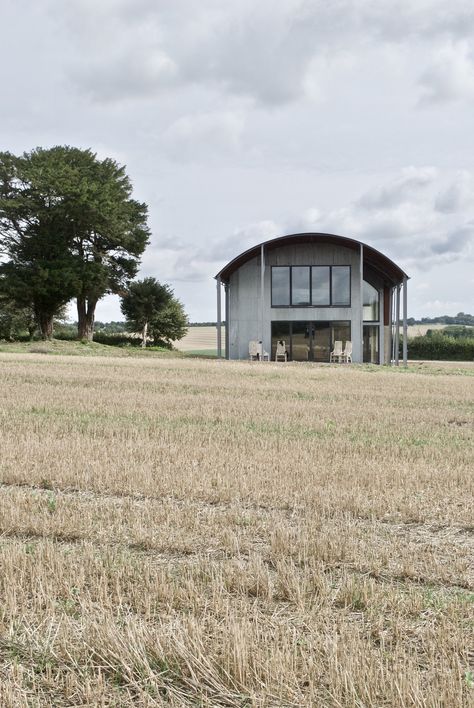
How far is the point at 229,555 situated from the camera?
182 inches

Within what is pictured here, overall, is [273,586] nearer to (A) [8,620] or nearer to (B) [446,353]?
(A) [8,620]

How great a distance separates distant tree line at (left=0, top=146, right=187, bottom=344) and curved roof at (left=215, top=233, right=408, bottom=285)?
12.7 m

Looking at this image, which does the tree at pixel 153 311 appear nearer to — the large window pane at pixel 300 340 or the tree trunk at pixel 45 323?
the tree trunk at pixel 45 323

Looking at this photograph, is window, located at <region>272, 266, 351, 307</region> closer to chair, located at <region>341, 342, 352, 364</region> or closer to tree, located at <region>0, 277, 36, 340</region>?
chair, located at <region>341, 342, 352, 364</region>

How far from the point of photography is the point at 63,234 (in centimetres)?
4422

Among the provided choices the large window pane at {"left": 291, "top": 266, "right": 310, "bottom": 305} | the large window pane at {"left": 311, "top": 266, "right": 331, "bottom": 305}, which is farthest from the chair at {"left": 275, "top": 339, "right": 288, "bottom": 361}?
the large window pane at {"left": 311, "top": 266, "right": 331, "bottom": 305}

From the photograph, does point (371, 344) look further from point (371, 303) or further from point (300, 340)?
point (300, 340)

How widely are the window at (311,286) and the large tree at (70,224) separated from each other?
14819 mm

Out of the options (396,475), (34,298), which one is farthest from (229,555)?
(34,298)

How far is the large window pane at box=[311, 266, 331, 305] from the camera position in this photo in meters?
33.3

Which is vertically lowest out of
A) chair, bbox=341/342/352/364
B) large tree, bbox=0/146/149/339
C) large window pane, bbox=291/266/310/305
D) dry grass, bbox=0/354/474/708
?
dry grass, bbox=0/354/474/708

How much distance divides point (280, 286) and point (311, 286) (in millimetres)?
1572

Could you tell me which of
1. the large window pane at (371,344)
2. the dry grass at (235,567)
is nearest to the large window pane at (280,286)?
the large window pane at (371,344)

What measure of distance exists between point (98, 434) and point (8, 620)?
21.0ft
